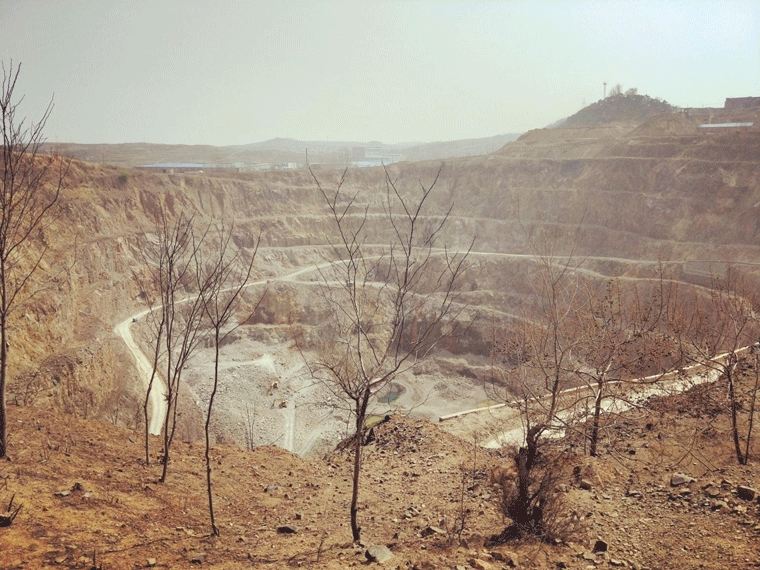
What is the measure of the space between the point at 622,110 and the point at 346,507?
105575 mm

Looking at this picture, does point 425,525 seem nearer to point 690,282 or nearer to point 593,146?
point 690,282

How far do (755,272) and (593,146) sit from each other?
86.7 feet

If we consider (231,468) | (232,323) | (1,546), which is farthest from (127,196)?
(1,546)

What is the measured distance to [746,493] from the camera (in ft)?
22.7

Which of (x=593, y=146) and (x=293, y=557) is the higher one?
(x=593, y=146)

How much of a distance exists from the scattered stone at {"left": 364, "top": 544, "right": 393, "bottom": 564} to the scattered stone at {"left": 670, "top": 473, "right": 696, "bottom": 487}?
5288 mm

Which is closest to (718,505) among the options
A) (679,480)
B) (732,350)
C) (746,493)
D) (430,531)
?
(746,493)

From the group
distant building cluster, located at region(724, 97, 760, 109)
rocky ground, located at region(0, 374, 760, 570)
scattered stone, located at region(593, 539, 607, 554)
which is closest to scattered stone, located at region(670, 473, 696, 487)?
rocky ground, located at region(0, 374, 760, 570)

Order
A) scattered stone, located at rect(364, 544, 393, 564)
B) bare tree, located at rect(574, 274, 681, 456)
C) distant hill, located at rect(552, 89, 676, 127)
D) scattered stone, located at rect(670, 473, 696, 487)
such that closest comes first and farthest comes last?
scattered stone, located at rect(364, 544, 393, 564) < scattered stone, located at rect(670, 473, 696, 487) < bare tree, located at rect(574, 274, 681, 456) < distant hill, located at rect(552, 89, 676, 127)

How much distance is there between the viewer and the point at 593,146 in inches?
2133

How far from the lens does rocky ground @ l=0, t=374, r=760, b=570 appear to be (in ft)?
18.9

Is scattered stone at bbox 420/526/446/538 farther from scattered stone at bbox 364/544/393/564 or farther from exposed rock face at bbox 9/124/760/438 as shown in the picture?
exposed rock face at bbox 9/124/760/438

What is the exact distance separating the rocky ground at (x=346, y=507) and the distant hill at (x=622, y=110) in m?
92.1

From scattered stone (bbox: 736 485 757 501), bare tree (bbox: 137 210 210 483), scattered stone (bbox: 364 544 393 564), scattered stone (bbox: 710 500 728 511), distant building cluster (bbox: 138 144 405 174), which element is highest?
distant building cluster (bbox: 138 144 405 174)
